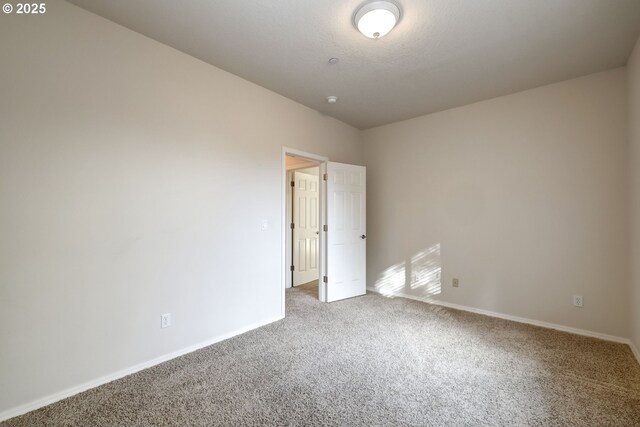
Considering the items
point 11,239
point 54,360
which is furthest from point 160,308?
point 11,239

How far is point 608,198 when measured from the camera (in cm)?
269

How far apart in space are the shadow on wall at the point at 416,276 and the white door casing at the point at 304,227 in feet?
4.50

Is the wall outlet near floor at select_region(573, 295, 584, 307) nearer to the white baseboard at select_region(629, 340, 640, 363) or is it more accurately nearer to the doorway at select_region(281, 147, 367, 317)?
the white baseboard at select_region(629, 340, 640, 363)

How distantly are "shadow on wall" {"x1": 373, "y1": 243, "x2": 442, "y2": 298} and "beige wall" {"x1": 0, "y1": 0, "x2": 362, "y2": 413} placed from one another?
2.13 m

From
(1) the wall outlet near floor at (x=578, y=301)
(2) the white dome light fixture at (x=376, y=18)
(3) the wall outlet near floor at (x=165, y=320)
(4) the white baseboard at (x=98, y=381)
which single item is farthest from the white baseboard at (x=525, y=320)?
(2) the white dome light fixture at (x=376, y=18)

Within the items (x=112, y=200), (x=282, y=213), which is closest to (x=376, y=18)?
(x=282, y=213)

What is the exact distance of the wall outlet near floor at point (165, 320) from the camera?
7.62 ft

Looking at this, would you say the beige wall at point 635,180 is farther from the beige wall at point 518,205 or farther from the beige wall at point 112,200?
the beige wall at point 112,200

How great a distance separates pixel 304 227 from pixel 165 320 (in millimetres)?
2911

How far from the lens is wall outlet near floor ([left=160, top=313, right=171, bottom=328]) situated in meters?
2.32

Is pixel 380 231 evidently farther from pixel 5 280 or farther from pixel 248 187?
pixel 5 280

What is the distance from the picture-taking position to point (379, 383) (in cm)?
200

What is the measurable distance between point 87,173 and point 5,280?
30.9 inches

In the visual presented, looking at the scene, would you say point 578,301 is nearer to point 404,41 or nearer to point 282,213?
point 404,41
